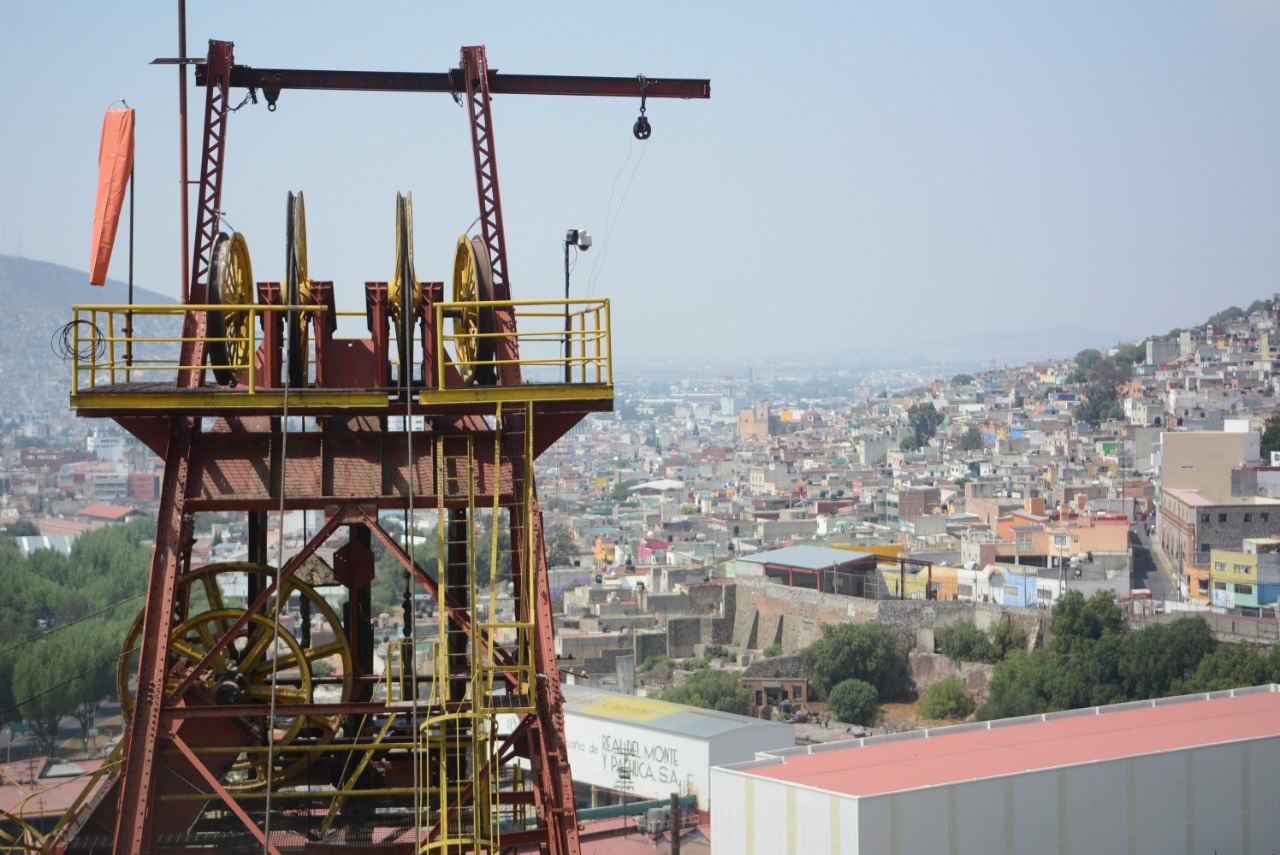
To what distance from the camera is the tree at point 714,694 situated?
196 feet

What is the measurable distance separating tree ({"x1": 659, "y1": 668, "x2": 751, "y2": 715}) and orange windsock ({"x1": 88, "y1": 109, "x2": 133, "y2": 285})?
47.5 metres

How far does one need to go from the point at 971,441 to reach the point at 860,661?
107721mm

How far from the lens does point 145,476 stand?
18325 cm

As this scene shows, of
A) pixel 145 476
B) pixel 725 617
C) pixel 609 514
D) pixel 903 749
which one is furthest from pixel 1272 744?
pixel 145 476

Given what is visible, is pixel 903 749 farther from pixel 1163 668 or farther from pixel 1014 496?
pixel 1014 496

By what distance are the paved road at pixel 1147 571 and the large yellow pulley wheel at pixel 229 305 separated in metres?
67.9

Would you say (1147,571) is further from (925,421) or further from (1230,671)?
(925,421)

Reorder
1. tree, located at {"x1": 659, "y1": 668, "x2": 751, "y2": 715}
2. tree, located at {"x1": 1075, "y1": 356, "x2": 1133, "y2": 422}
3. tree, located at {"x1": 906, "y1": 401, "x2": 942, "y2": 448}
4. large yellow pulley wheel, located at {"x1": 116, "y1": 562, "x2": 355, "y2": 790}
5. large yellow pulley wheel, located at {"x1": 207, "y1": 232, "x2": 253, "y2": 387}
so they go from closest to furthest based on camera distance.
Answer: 1. large yellow pulley wheel, located at {"x1": 207, "y1": 232, "x2": 253, "y2": 387}
2. large yellow pulley wheel, located at {"x1": 116, "y1": 562, "x2": 355, "y2": 790}
3. tree, located at {"x1": 659, "y1": 668, "x2": 751, "y2": 715}
4. tree, located at {"x1": 1075, "y1": 356, "x2": 1133, "y2": 422}
5. tree, located at {"x1": 906, "y1": 401, "x2": 942, "y2": 448}

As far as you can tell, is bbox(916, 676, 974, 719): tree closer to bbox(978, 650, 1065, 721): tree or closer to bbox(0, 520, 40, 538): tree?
bbox(978, 650, 1065, 721): tree

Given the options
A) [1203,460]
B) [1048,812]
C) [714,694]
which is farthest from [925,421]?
[1048,812]

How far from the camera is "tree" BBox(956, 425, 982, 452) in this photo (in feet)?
552

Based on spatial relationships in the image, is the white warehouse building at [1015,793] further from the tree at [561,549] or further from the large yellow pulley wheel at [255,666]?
the tree at [561,549]

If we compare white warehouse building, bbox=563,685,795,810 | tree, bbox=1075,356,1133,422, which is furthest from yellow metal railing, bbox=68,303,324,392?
tree, bbox=1075,356,1133,422

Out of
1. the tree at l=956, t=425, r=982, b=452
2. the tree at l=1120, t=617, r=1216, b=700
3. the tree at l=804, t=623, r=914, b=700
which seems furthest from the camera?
the tree at l=956, t=425, r=982, b=452
